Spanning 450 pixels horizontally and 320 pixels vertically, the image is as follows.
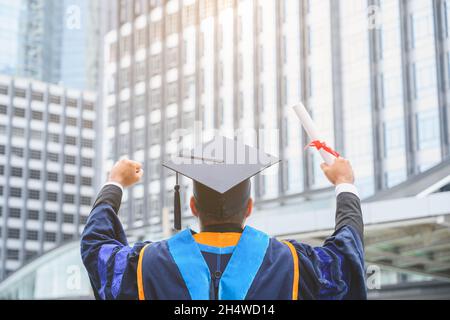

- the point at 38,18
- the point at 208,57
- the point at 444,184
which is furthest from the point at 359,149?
the point at 38,18

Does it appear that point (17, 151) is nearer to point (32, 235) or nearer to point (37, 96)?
point (37, 96)

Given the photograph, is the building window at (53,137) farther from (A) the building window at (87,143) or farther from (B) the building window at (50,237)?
(B) the building window at (50,237)

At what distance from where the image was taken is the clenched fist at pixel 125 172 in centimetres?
262

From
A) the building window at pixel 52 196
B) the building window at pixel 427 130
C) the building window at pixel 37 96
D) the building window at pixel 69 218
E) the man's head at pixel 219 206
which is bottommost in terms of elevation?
the man's head at pixel 219 206

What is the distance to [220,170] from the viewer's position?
268cm

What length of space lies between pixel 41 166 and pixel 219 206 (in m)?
74.7

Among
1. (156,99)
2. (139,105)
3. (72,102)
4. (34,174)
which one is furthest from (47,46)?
(156,99)

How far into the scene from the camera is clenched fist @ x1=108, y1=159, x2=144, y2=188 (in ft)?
8.61

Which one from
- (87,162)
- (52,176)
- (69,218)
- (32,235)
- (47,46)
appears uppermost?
(47,46)

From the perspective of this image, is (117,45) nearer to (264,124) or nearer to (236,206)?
(264,124)

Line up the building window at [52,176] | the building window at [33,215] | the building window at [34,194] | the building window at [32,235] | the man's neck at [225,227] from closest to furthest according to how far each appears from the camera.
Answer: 1. the man's neck at [225,227]
2. the building window at [32,235]
3. the building window at [33,215]
4. the building window at [34,194]
5. the building window at [52,176]

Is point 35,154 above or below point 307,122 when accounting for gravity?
above

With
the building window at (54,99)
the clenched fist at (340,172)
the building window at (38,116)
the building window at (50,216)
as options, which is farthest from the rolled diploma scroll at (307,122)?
the building window at (54,99)
